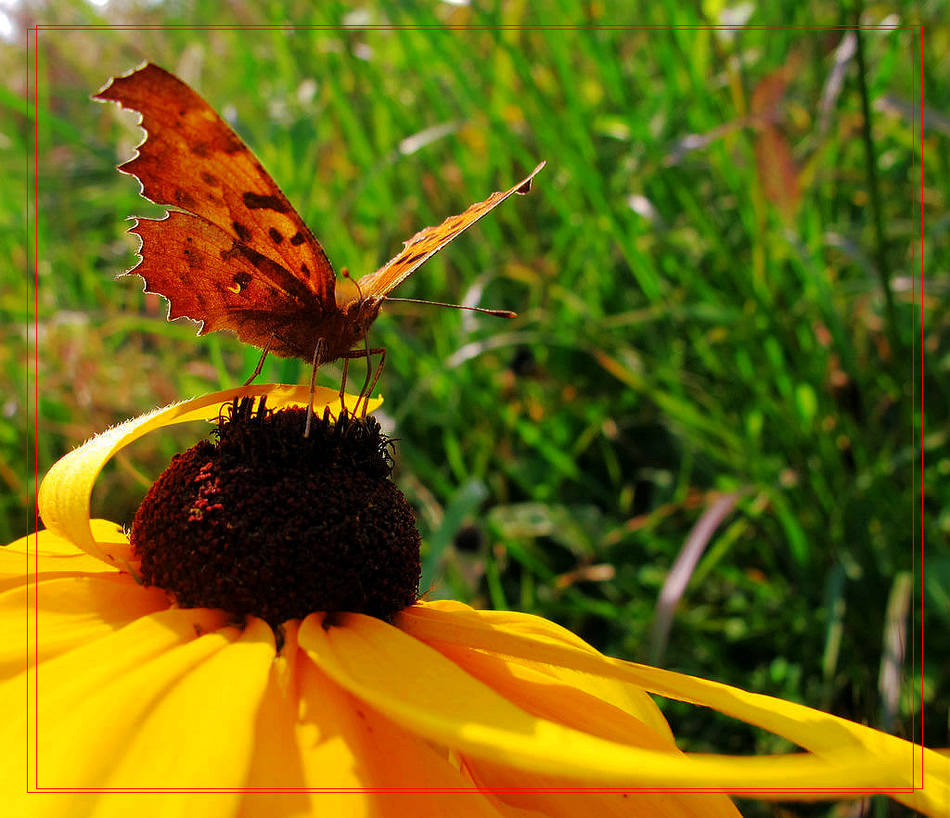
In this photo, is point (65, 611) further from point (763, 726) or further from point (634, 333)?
point (634, 333)

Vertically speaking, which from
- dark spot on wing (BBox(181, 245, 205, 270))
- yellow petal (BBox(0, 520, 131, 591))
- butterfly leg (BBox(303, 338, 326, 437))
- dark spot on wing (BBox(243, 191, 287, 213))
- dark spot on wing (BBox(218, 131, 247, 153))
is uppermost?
dark spot on wing (BBox(218, 131, 247, 153))

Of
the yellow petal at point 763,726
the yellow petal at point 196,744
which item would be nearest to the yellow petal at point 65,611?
the yellow petal at point 196,744

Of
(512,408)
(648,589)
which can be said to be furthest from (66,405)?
(648,589)

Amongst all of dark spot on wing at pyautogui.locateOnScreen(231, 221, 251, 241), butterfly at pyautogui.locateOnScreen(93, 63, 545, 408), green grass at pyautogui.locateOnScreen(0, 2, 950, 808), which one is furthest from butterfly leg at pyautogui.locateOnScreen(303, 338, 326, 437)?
green grass at pyautogui.locateOnScreen(0, 2, 950, 808)

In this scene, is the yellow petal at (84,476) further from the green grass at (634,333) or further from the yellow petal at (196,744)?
the green grass at (634,333)

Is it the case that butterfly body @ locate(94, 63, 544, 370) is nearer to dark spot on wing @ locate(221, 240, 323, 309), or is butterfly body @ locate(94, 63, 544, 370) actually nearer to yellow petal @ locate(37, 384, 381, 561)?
dark spot on wing @ locate(221, 240, 323, 309)

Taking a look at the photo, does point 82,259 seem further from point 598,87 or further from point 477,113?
point 598,87
